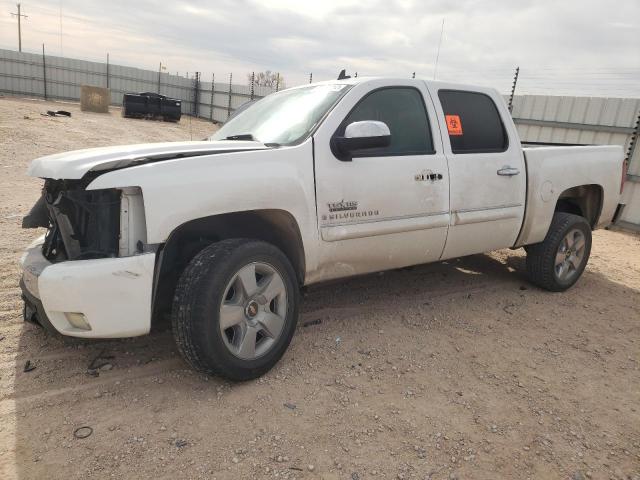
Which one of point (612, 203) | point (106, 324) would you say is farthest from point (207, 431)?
point (612, 203)

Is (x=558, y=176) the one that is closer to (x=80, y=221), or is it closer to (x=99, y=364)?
(x=80, y=221)

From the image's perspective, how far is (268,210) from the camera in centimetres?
292

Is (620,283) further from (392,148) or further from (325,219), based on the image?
(325,219)

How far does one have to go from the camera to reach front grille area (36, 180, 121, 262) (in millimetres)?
2498

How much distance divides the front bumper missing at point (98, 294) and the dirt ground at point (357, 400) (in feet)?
1.54

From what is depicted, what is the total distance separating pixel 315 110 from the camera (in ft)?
10.7

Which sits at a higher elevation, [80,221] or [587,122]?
[587,122]

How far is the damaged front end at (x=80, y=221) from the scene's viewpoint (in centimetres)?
250

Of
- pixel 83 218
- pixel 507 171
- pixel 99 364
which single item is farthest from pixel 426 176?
pixel 99 364

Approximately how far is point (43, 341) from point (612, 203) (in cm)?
542

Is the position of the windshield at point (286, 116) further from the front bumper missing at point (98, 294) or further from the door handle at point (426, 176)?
the front bumper missing at point (98, 294)

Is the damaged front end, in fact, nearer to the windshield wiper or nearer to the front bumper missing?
the front bumper missing

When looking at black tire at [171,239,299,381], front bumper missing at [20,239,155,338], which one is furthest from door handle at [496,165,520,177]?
front bumper missing at [20,239,155,338]

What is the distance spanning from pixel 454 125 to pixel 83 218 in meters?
2.78
